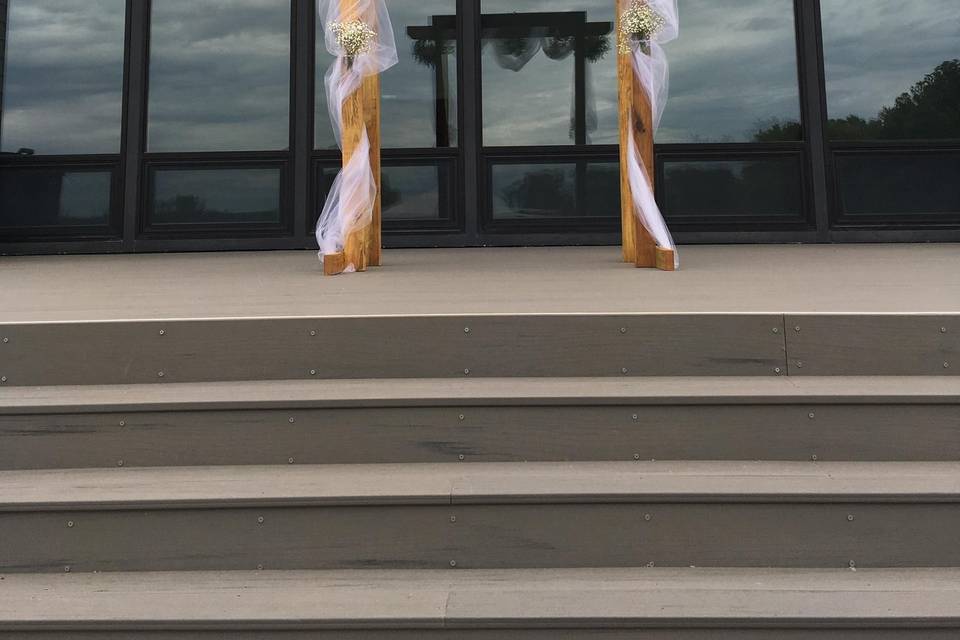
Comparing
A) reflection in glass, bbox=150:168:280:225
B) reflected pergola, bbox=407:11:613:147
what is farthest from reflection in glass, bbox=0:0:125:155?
reflected pergola, bbox=407:11:613:147

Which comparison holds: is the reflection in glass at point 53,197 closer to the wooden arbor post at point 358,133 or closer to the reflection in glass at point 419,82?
the reflection in glass at point 419,82

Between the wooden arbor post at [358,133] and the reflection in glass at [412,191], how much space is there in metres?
1.65

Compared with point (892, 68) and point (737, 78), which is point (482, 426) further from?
point (892, 68)

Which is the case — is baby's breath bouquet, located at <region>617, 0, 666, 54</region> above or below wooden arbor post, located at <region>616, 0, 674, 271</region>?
above

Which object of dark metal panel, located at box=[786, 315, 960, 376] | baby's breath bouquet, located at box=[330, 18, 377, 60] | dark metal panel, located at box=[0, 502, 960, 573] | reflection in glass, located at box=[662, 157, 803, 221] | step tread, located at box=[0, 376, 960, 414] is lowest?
dark metal panel, located at box=[0, 502, 960, 573]

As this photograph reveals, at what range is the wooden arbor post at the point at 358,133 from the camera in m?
3.91

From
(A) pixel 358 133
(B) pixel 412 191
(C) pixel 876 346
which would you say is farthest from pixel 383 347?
(B) pixel 412 191

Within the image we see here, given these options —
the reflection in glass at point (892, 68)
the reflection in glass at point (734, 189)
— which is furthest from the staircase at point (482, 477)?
the reflection in glass at point (892, 68)

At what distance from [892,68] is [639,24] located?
3352 mm

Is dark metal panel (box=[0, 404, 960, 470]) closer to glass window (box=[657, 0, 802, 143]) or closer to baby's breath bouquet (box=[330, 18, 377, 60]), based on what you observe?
baby's breath bouquet (box=[330, 18, 377, 60])

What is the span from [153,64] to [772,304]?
5773mm

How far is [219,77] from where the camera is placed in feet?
20.0

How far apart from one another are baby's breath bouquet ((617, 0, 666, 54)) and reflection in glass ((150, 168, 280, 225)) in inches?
128

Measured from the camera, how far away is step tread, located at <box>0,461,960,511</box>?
5.50 ft
